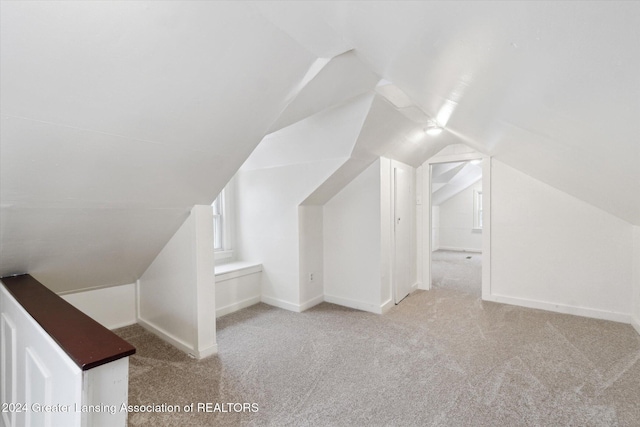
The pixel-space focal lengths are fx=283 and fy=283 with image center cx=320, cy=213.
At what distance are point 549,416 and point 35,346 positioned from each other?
2573mm

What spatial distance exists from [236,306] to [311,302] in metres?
0.88

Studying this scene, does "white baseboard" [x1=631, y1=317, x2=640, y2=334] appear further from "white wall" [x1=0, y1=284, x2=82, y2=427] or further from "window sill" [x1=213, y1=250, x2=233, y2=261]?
"window sill" [x1=213, y1=250, x2=233, y2=261]

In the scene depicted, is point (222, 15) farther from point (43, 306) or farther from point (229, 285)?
point (229, 285)

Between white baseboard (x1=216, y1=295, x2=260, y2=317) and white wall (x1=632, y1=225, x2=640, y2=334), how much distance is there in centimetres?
391

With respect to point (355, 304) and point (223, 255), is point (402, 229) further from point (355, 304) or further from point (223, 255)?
point (223, 255)

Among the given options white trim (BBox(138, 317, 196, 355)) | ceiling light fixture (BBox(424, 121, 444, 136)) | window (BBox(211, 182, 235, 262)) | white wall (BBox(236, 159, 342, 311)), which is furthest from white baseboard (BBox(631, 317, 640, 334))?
window (BBox(211, 182, 235, 262))

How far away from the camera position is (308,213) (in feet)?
11.0

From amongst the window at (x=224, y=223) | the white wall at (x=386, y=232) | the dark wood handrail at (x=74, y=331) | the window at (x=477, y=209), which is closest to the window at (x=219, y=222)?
the window at (x=224, y=223)

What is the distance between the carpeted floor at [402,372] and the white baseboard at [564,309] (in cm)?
11

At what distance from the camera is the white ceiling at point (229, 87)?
0.82 metres

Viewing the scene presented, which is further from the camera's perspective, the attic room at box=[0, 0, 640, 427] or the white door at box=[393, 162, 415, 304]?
the white door at box=[393, 162, 415, 304]

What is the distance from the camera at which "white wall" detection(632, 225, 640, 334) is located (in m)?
2.68

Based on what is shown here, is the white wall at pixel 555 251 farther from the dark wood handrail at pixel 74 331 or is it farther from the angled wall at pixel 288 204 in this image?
the dark wood handrail at pixel 74 331

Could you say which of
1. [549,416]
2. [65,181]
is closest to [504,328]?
[549,416]
